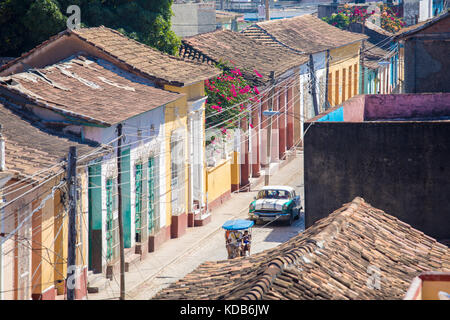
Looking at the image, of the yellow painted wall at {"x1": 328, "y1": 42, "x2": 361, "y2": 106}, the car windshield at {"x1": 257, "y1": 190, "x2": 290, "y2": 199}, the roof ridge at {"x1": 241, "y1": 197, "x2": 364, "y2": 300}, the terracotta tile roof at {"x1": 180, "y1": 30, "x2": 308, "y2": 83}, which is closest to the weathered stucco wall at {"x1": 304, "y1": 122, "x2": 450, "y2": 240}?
the roof ridge at {"x1": 241, "y1": 197, "x2": 364, "y2": 300}

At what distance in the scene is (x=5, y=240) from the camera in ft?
49.4

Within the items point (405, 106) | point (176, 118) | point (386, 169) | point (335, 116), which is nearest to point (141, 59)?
point (176, 118)

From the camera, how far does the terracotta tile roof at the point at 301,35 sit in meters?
40.9

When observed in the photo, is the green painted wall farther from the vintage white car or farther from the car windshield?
the car windshield

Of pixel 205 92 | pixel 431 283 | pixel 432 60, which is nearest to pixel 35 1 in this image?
pixel 205 92

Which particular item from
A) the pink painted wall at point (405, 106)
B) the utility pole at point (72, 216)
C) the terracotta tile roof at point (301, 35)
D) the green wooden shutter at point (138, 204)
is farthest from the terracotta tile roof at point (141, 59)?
the terracotta tile roof at point (301, 35)

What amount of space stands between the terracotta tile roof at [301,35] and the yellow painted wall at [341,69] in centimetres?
58

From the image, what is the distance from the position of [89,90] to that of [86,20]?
9.23 m

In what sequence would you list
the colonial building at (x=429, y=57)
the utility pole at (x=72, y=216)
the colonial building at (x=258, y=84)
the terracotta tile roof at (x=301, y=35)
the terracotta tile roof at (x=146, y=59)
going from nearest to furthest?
the utility pole at (x=72, y=216) < the terracotta tile roof at (x=146, y=59) < the colonial building at (x=429, y=57) < the colonial building at (x=258, y=84) < the terracotta tile roof at (x=301, y=35)

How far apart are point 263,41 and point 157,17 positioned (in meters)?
10.9

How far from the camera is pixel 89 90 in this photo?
21.2 meters

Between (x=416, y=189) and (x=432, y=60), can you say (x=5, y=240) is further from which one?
(x=432, y=60)

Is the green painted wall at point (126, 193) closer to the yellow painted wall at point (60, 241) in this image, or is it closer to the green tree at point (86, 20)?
the yellow painted wall at point (60, 241)

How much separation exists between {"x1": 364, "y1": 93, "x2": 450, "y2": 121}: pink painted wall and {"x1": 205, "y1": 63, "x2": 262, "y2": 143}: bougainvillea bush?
6.46 meters
